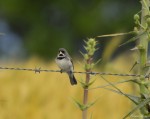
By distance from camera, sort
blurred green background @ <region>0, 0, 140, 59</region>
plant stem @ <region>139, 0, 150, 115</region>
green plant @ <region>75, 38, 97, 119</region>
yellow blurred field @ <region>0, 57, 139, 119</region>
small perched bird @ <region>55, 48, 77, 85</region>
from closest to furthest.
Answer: plant stem @ <region>139, 0, 150, 115</region>, green plant @ <region>75, 38, 97, 119</region>, small perched bird @ <region>55, 48, 77, 85</region>, yellow blurred field @ <region>0, 57, 139, 119</region>, blurred green background @ <region>0, 0, 140, 59</region>

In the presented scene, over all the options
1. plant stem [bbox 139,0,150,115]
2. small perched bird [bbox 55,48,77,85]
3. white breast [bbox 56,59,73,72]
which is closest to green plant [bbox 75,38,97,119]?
plant stem [bbox 139,0,150,115]

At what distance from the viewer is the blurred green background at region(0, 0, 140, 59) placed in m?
28.6

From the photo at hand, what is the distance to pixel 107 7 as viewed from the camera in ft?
103

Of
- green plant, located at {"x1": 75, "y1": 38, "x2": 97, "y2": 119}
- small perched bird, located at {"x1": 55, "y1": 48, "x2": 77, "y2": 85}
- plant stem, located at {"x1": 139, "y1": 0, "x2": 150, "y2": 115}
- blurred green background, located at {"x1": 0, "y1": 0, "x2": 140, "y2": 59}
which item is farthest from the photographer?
blurred green background, located at {"x1": 0, "y1": 0, "x2": 140, "y2": 59}

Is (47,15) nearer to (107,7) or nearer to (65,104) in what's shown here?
(107,7)

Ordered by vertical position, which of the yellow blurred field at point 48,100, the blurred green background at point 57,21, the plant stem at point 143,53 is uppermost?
the blurred green background at point 57,21

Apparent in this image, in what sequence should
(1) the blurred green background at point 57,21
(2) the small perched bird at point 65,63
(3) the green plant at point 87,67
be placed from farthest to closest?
(1) the blurred green background at point 57,21, (2) the small perched bird at point 65,63, (3) the green plant at point 87,67

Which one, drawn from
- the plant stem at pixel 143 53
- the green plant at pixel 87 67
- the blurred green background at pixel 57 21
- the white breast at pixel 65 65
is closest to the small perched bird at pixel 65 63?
the white breast at pixel 65 65

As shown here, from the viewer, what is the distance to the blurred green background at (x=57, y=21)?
93.7ft

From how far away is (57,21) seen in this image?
101 feet

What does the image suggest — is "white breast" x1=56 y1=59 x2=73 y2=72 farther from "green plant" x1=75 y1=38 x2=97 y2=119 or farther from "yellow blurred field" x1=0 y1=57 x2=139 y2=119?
"green plant" x1=75 y1=38 x2=97 y2=119

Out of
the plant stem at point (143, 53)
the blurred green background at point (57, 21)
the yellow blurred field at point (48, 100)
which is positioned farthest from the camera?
the blurred green background at point (57, 21)

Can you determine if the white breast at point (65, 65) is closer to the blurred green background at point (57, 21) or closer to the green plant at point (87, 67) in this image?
the green plant at point (87, 67)

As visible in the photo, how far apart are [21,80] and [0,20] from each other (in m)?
22.0
